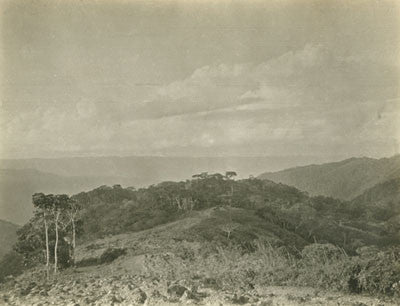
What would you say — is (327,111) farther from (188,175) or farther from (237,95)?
(188,175)

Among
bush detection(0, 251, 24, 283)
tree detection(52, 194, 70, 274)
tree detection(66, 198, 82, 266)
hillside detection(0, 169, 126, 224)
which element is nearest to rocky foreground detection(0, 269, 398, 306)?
tree detection(52, 194, 70, 274)

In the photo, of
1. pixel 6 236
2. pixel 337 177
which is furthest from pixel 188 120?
pixel 337 177

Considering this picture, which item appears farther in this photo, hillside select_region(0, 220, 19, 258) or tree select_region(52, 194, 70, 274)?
hillside select_region(0, 220, 19, 258)

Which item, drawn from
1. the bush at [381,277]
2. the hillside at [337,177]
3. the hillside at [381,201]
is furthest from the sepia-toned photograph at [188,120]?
the hillside at [337,177]

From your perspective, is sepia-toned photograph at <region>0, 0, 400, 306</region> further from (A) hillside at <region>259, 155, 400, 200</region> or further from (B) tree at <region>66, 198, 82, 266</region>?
(A) hillside at <region>259, 155, 400, 200</region>

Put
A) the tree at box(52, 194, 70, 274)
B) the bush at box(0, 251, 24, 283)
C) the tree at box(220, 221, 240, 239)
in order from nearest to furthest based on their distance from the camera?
the tree at box(52, 194, 70, 274) → the bush at box(0, 251, 24, 283) → the tree at box(220, 221, 240, 239)

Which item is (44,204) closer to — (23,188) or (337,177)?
(23,188)
